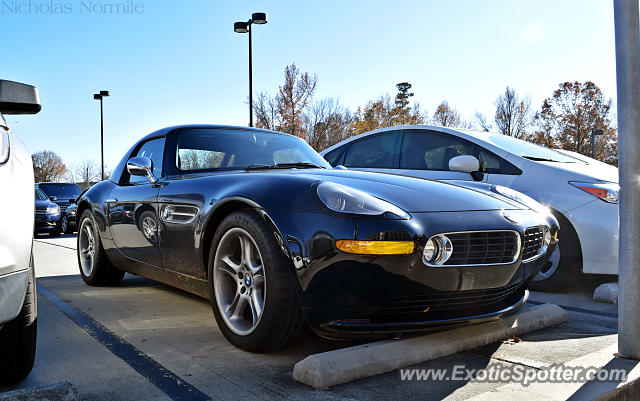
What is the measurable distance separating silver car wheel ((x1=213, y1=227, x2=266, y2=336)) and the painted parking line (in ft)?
1.43

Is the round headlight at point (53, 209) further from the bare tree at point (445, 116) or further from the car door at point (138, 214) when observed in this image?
the bare tree at point (445, 116)

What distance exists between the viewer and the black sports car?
2338mm

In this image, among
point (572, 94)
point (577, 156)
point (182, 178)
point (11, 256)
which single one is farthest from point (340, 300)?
point (572, 94)

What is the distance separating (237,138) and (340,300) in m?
2.03

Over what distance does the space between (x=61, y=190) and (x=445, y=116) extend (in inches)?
1506

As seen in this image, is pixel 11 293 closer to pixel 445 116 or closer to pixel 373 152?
pixel 373 152

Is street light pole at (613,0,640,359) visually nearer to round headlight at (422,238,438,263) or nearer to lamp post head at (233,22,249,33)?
round headlight at (422,238,438,263)

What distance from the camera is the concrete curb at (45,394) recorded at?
1.91 meters

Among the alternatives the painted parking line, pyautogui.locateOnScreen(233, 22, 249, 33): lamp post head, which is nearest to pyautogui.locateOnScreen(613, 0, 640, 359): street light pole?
the painted parking line

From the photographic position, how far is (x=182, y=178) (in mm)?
3605

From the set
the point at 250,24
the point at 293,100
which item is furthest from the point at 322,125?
the point at 250,24

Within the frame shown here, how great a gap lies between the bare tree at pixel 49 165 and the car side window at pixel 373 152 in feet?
239

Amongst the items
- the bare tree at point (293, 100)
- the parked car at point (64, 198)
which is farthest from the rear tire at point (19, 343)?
the bare tree at point (293, 100)

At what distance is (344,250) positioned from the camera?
2.32 m
